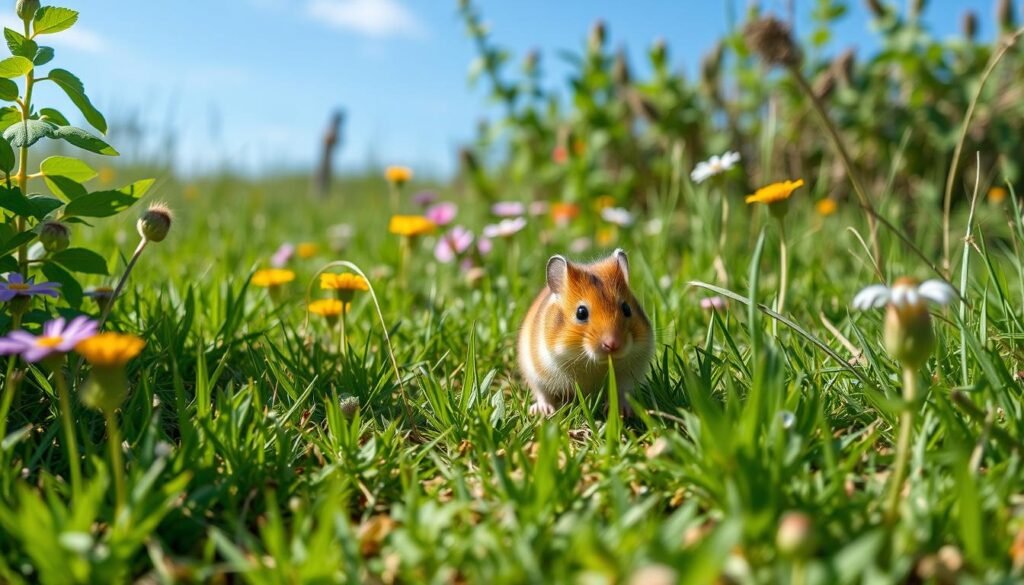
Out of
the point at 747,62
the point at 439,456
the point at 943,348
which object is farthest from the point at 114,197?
the point at 747,62

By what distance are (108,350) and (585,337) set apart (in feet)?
3.88

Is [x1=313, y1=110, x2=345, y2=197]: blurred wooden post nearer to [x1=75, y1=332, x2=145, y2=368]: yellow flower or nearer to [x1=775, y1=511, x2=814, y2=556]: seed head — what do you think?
[x1=75, y1=332, x2=145, y2=368]: yellow flower

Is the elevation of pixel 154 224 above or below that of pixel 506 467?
above

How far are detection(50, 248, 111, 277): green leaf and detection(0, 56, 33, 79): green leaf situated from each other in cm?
46

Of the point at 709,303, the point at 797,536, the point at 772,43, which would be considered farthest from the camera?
the point at 709,303

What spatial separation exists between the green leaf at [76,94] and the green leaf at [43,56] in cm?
3

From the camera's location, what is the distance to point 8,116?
7.02 feet

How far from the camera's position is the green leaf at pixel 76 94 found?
2.10 meters

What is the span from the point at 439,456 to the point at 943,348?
1.40m

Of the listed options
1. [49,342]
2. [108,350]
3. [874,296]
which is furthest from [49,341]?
[874,296]

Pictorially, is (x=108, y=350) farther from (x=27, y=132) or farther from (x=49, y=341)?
(x=27, y=132)

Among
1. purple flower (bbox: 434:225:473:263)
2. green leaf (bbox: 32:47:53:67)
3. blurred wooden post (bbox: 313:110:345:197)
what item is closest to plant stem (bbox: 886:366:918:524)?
green leaf (bbox: 32:47:53:67)

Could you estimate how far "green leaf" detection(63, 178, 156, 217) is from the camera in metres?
2.17

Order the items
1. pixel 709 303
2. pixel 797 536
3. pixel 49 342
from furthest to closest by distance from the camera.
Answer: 1. pixel 709 303
2. pixel 49 342
3. pixel 797 536
